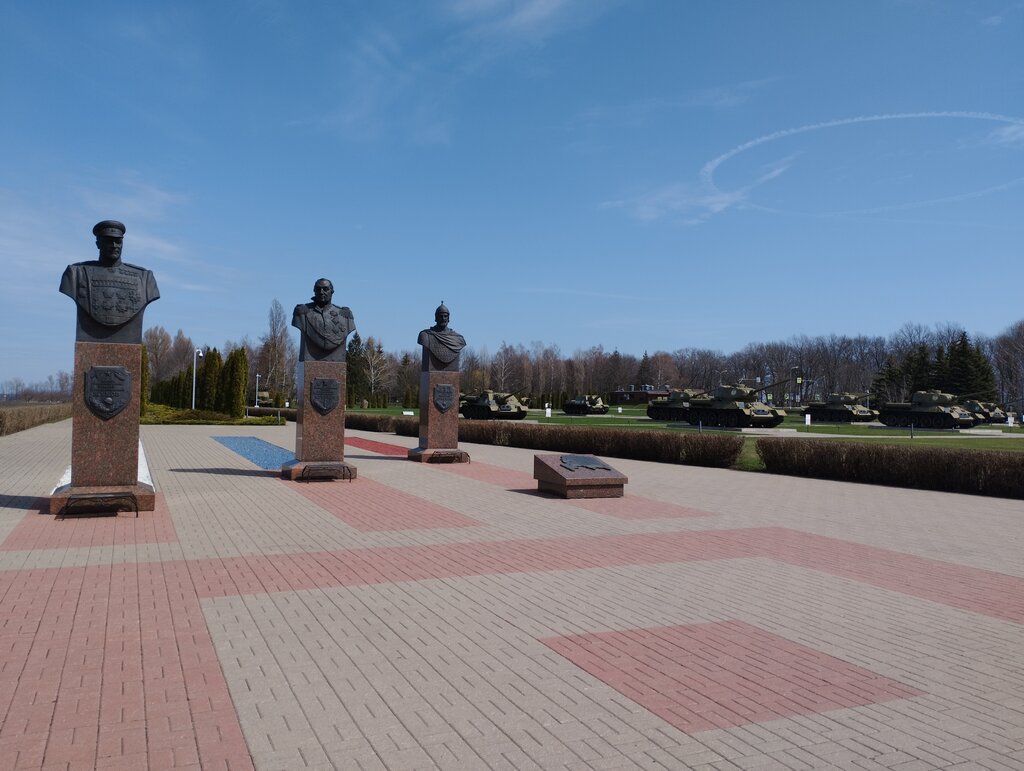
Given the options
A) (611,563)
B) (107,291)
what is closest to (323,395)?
(107,291)

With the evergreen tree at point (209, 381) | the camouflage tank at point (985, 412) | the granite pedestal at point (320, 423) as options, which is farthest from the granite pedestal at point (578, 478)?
the camouflage tank at point (985, 412)

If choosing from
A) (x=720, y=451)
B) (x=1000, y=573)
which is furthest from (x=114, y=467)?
(x=720, y=451)

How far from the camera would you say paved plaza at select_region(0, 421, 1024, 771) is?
3209 millimetres

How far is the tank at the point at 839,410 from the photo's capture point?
4712cm

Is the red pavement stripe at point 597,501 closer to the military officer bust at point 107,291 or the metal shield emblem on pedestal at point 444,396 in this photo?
the metal shield emblem on pedestal at point 444,396

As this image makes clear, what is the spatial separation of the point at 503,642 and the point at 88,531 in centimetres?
523

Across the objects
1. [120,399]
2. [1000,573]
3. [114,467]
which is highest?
[120,399]

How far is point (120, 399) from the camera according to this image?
8898mm

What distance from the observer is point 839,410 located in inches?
1869

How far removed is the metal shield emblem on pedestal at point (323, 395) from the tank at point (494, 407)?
27679 millimetres

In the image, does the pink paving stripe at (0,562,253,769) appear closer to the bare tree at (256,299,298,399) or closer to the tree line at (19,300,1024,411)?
the tree line at (19,300,1024,411)

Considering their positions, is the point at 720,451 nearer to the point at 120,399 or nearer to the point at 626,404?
the point at 120,399

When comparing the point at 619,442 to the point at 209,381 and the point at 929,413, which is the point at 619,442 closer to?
the point at 929,413

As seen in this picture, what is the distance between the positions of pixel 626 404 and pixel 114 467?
78.2m
